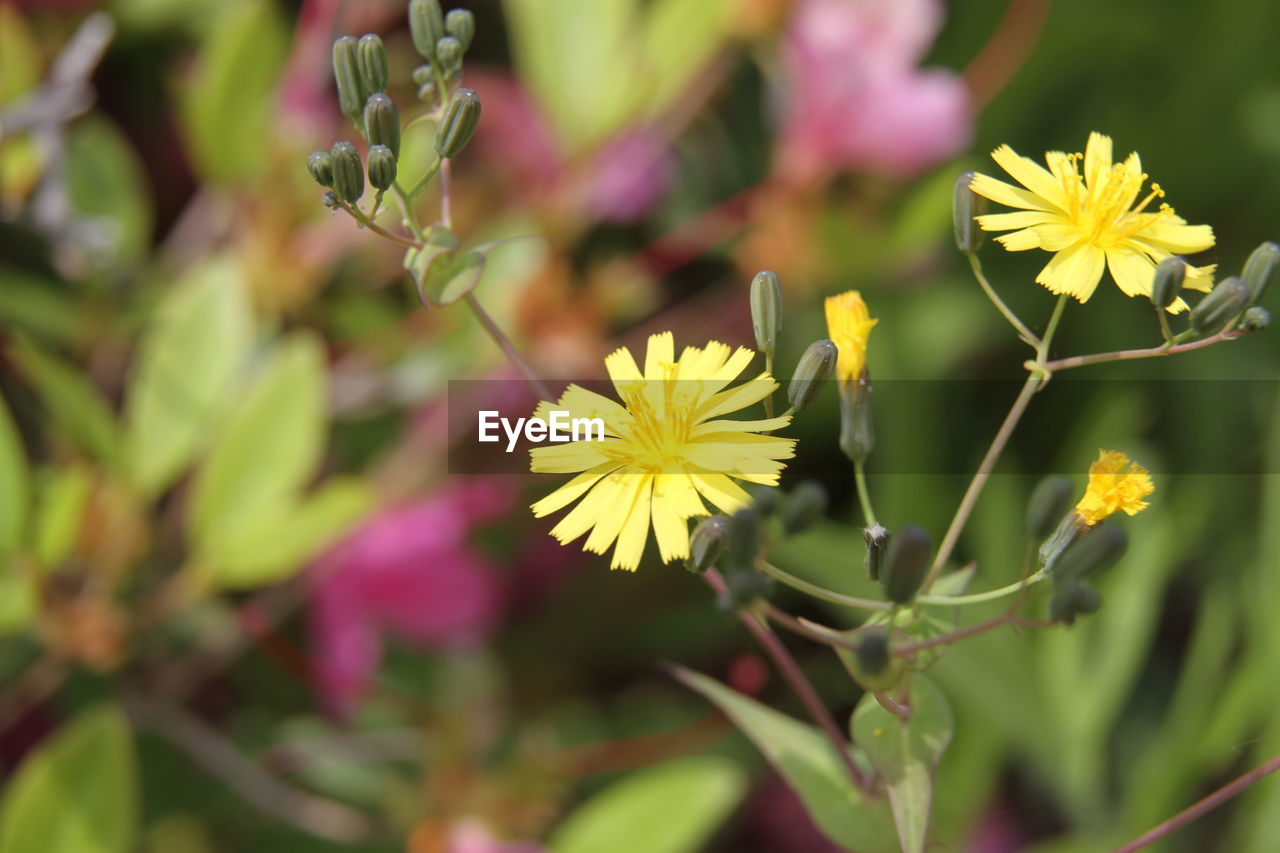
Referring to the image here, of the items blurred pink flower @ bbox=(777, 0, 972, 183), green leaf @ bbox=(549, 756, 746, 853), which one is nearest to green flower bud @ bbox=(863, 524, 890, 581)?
green leaf @ bbox=(549, 756, 746, 853)

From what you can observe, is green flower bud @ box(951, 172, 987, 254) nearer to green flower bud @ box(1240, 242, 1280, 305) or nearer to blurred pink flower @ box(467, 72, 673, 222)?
green flower bud @ box(1240, 242, 1280, 305)

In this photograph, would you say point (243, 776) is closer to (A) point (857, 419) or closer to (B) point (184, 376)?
(B) point (184, 376)

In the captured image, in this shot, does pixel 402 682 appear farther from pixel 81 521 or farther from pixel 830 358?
pixel 830 358

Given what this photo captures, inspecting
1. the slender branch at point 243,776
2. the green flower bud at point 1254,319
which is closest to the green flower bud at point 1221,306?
the green flower bud at point 1254,319

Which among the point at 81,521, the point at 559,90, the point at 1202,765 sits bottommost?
the point at 1202,765

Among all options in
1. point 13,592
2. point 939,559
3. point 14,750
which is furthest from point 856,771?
point 14,750

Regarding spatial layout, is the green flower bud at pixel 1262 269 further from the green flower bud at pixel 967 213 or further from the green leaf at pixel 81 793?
the green leaf at pixel 81 793

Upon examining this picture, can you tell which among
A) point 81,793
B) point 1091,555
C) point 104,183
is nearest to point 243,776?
point 81,793
